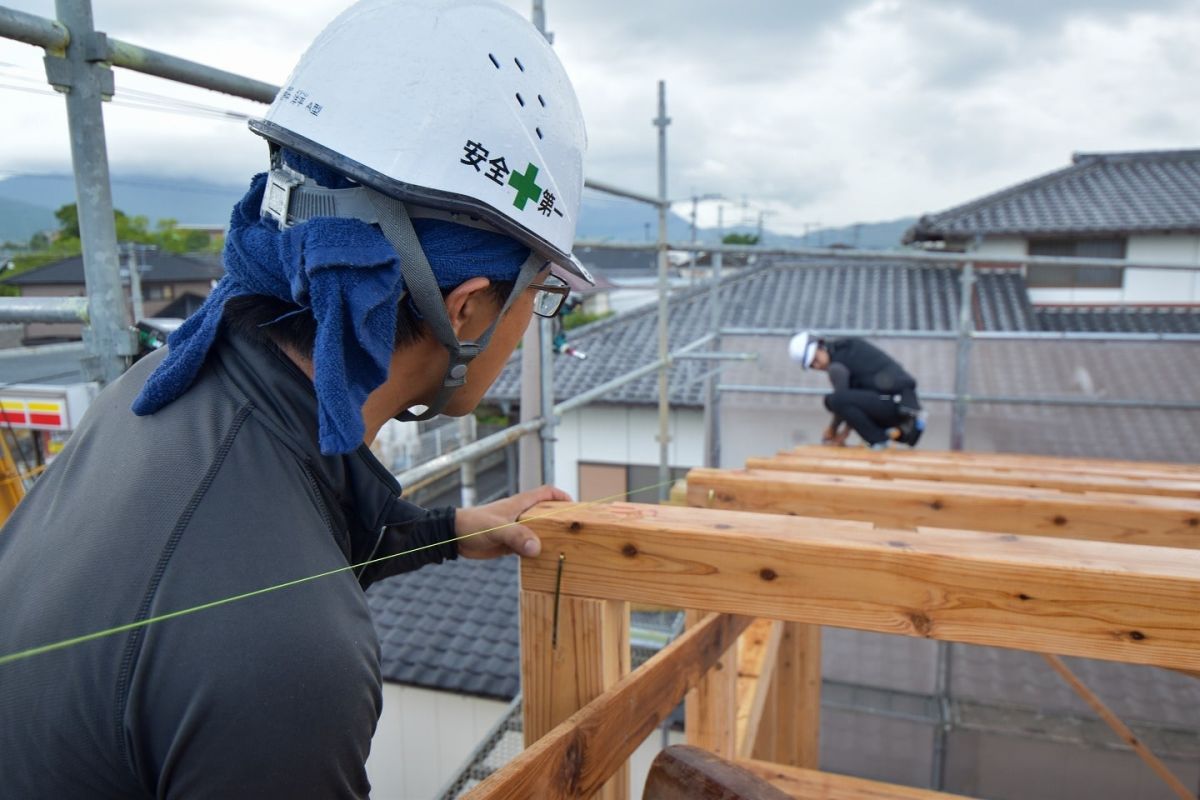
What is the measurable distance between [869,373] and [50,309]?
5.09 metres

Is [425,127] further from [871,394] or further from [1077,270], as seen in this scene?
[1077,270]

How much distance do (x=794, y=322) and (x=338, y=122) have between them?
405 inches

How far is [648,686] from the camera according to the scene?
1339 mm

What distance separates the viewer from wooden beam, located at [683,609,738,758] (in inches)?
74.7

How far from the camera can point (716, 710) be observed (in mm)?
1908

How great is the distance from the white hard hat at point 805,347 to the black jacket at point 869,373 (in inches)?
5.9

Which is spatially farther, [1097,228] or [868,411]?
[1097,228]

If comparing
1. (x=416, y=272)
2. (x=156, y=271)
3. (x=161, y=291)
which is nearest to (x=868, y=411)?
(x=416, y=272)

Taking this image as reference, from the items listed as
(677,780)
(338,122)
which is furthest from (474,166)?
(677,780)

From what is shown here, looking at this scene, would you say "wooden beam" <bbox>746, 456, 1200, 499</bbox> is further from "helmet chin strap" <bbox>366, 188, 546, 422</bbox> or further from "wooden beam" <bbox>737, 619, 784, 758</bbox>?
"helmet chin strap" <bbox>366, 188, 546, 422</bbox>

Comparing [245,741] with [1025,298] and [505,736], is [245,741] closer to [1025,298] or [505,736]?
[505,736]

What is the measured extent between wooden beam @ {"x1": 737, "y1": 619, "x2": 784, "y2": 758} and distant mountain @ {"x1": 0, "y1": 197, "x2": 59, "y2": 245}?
2015mm

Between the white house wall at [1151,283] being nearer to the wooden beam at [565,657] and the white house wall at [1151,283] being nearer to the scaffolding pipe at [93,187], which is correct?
the wooden beam at [565,657]

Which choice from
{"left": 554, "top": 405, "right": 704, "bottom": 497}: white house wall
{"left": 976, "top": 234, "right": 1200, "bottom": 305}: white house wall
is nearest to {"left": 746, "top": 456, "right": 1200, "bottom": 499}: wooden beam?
{"left": 554, "top": 405, "right": 704, "bottom": 497}: white house wall
